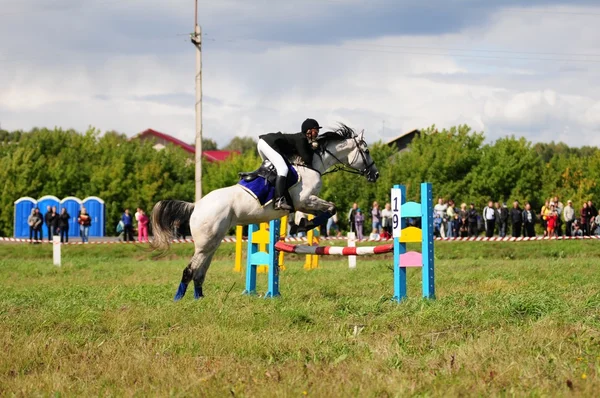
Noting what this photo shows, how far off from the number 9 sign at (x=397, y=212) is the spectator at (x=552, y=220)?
22.0 metres

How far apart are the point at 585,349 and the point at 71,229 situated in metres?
41.5

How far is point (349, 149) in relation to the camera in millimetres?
11695

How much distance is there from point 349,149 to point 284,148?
3.66 ft

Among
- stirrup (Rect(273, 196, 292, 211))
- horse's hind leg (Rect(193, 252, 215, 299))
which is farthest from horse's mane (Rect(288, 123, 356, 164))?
horse's hind leg (Rect(193, 252, 215, 299))

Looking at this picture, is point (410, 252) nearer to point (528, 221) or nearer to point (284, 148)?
point (284, 148)

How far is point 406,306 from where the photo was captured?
9219 millimetres

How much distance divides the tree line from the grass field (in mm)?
36277

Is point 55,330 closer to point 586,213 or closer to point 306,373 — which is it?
point 306,373

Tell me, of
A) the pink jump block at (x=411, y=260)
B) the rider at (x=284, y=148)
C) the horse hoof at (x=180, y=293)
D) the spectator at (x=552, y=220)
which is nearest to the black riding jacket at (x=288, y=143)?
the rider at (x=284, y=148)

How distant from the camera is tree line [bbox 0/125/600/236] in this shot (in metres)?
49.1

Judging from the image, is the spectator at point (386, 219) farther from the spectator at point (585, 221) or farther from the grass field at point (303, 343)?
the grass field at point (303, 343)

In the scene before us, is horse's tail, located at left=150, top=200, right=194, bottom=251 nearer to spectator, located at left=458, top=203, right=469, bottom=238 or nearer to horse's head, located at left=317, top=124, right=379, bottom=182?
horse's head, located at left=317, top=124, right=379, bottom=182

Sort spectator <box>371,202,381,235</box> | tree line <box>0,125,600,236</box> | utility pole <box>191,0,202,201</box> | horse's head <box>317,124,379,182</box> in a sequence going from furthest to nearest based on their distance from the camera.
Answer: tree line <box>0,125,600,236</box> < spectator <box>371,202,381,235</box> < utility pole <box>191,0,202,201</box> < horse's head <box>317,124,379,182</box>

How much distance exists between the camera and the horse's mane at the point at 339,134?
37.8ft
